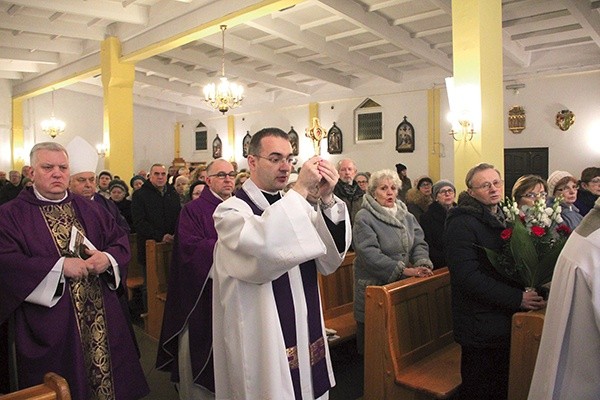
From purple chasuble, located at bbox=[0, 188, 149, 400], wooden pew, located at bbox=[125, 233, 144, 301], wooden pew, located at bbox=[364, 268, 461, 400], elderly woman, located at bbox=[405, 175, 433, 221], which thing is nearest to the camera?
purple chasuble, located at bbox=[0, 188, 149, 400]

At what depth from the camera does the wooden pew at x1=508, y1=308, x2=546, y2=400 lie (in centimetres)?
252

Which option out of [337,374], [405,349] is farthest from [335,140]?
[405,349]

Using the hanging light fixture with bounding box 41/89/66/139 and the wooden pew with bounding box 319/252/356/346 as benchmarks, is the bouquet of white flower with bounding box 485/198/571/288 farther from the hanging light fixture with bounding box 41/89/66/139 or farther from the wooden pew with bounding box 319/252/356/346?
the hanging light fixture with bounding box 41/89/66/139

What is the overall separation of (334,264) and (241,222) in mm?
507

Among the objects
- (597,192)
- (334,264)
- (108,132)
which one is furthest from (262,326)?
(108,132)

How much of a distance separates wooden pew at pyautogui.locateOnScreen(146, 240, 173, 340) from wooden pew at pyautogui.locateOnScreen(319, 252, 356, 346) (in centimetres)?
158

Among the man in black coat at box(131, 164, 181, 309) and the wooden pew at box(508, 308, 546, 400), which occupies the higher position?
the man in black coat at box(131, 164, 181, 309)

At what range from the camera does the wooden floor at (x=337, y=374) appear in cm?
383

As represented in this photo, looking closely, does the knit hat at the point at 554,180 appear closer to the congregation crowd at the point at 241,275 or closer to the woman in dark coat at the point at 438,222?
the congregation crowd at the point at 241,275

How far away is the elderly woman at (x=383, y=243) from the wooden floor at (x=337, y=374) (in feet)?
1.20

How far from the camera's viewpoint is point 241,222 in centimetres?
194

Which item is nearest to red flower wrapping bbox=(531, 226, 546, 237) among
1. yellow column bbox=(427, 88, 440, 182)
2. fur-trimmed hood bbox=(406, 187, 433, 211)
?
fur-trimmed hood bbox=(406, 187, 433, 211)

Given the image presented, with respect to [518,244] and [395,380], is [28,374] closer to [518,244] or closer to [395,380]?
[395,380]

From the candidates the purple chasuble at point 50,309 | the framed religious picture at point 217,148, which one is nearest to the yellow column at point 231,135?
the framed religious picture at point 217,148
